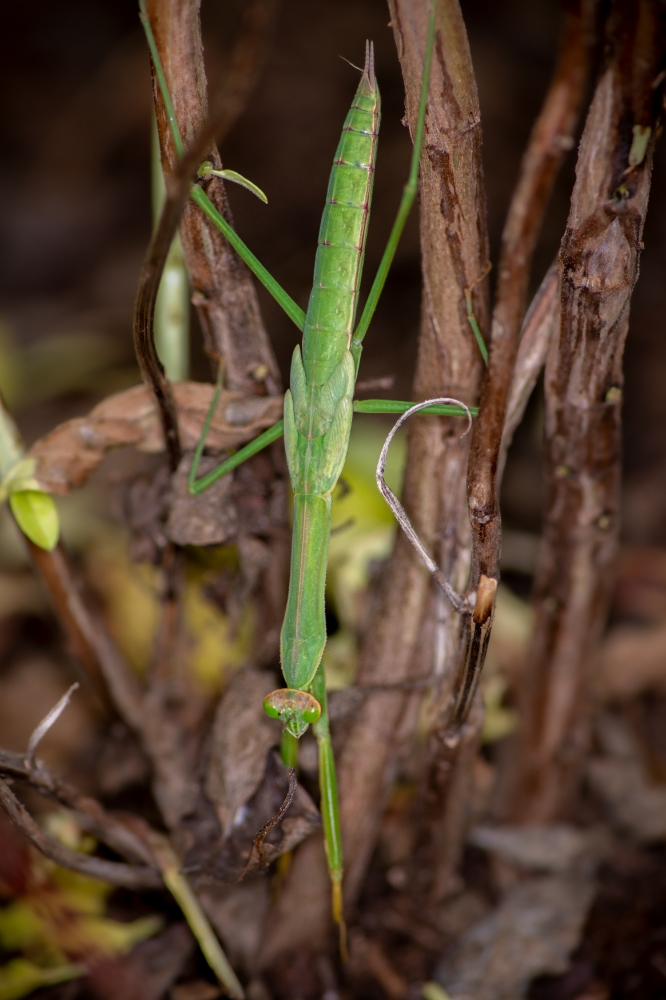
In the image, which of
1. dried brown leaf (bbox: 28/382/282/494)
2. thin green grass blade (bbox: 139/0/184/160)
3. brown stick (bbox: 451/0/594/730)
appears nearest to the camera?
brown stick (bbox: 451/0/594/730)

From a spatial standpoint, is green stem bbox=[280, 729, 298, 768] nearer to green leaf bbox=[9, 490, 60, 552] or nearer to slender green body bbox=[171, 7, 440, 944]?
slender green body bbox=[171, 7, 440, 944]

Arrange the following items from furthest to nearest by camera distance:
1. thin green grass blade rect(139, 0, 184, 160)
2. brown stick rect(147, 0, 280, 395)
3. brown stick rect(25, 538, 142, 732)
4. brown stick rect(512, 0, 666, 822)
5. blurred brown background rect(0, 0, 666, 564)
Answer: blurred brown background rect(0, 0, 666, 564) → brown stick rect(25, 538, 142, 732) → thin green grass blade rect(139, 0, 184, 160) → brown stick rect(512, 0, 666, 822) → brown stick rect(147, 0, 280, 395)

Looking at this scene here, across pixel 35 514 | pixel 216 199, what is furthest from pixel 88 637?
pixel 216 199

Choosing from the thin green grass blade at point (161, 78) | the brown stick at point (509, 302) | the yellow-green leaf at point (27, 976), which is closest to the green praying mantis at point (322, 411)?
the thin green grass blade at point (161, 78)

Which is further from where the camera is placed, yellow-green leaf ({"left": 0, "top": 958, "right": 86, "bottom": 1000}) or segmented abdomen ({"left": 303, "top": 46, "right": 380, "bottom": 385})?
yellow-green leaf ({"left": 0, "top": 958, "right": 86, "bottom": 1000})

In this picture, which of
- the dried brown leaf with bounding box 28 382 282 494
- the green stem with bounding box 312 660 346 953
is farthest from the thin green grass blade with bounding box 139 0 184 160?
the green stem with bounding box 312 660 346 953

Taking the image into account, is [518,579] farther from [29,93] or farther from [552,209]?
[29,93]

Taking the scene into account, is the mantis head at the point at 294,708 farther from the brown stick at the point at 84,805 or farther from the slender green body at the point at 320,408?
the brown stick at the point at 84,805
